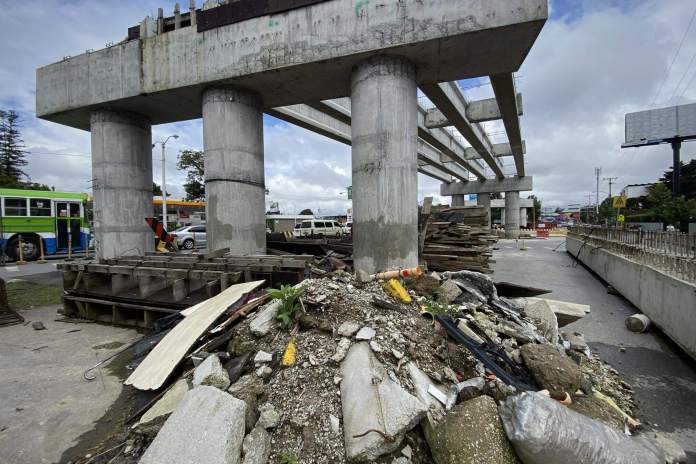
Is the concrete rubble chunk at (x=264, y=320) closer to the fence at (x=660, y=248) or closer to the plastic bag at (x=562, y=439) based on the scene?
the plastic bag at (x=562, y=439)

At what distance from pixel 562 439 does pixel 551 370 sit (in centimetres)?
106

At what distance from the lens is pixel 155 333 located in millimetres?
4512

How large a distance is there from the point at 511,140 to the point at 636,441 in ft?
57.7

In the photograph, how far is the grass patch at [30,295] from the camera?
7470 millimetres

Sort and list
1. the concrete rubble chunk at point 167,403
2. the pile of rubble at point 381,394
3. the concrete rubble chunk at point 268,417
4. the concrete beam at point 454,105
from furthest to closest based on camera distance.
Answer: the concrete beam at point 454,105, the concrete rubble chunk at point 167,403, the concrete rubble chunk at point 268,417, the pile of rubble at point 381,394

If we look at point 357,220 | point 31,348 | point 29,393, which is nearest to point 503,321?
point 357,220

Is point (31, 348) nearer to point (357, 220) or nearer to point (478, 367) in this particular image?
point (357, 220)

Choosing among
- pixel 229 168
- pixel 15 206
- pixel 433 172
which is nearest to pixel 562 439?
pixel 229 168

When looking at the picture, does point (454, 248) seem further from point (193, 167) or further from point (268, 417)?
point (193, 167)

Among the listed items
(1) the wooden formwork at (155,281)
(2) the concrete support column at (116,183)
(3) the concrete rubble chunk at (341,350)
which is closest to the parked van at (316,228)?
(2) the concrete support column at (116,183)

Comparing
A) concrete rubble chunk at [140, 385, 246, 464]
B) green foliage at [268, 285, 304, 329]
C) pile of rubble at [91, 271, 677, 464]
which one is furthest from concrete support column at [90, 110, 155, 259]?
concrete rubble chunk at [140, 385, 246, 464]

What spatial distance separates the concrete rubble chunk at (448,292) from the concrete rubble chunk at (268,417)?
291cm

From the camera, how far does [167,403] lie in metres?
2.91

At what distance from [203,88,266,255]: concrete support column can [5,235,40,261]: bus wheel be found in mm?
12645
